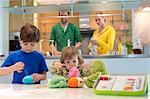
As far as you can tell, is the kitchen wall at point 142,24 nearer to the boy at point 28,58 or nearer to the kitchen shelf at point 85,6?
the kitchen shelf at point 85,6

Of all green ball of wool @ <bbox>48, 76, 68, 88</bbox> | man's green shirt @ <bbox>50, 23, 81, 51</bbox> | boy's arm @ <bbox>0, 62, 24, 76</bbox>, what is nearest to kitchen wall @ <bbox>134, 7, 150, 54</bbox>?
man's green shirt @ <bbox>50, 23, 81, 51</bbox>

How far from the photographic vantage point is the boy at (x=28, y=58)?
151 centimetres

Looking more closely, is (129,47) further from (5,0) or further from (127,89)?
(127,89)

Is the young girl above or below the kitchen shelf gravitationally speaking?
below

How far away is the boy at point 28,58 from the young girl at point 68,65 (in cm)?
20

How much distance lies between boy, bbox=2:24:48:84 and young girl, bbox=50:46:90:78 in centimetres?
20

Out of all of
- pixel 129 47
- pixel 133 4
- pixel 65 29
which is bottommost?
pixel 129 47

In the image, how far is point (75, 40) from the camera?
9.51 ft

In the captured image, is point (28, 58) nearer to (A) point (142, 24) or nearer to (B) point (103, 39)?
(B) point (103, 39)

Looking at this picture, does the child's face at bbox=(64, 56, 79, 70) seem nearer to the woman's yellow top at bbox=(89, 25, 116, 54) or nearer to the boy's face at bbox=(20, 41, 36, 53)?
the boy's face at bbox=(20, 41, 36, 53)

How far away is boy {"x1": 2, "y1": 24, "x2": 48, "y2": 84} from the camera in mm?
1515

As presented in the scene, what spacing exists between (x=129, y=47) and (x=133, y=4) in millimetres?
505

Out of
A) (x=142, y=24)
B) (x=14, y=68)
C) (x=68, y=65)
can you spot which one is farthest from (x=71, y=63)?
(x=142, y=24)

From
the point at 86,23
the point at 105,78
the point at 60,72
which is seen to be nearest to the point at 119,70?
Answer: the point at 60,72
